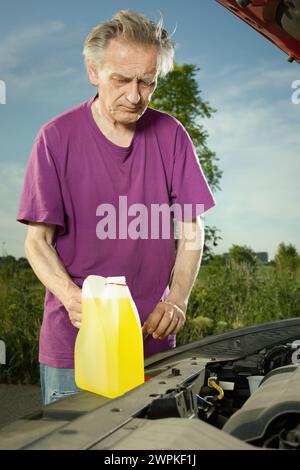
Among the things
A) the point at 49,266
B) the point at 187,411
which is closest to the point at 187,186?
the point at 49,266

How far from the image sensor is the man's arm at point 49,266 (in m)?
1.88

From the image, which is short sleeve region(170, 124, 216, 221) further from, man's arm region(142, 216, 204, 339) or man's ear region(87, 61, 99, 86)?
man's ear region(87, 61, 99, 86)

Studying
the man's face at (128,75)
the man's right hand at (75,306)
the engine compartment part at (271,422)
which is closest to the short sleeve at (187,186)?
the man's face at (128,75)

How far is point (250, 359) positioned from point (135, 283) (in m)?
0.45

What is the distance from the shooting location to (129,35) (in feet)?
6.57

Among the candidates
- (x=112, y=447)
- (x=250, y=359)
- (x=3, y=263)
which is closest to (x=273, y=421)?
(x=112, y=447)

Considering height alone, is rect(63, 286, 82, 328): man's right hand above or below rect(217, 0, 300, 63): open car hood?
below

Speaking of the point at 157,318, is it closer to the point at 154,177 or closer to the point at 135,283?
the point at 135,283

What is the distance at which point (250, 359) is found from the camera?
1.94 metres

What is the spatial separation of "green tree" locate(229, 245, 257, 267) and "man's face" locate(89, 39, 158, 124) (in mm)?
4755

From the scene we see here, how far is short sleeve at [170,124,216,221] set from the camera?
7.27 feet
